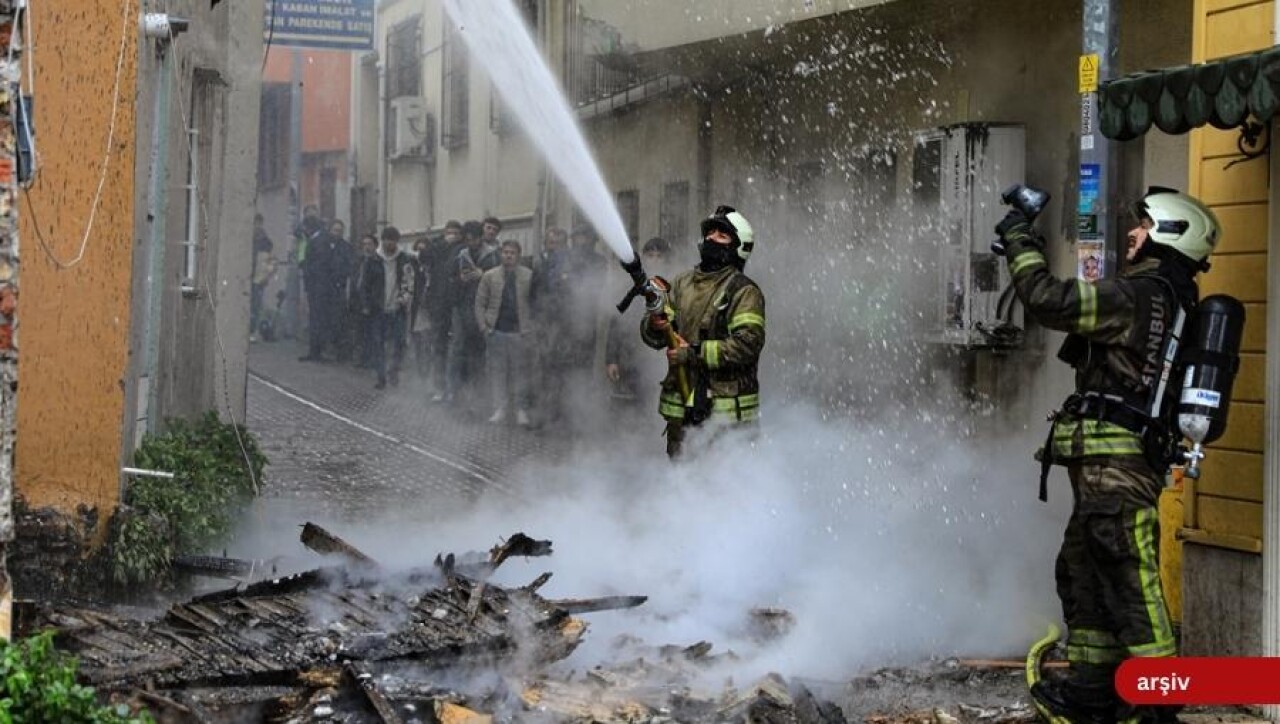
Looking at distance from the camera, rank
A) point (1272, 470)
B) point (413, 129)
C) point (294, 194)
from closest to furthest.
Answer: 1. point (1272, 470)
2. point (413, 129)
3. point (294, 194)

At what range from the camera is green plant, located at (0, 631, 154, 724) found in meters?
4.43

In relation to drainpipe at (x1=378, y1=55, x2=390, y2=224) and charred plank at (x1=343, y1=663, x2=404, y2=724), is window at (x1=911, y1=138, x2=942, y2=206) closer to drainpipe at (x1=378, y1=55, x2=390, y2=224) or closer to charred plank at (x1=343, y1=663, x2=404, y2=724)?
charred plank at (x1=343, y1=663, x2=404, y2=724)

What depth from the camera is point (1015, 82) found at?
1137cm

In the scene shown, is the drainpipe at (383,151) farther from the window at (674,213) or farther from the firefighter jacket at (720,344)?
the firefighter jacket at (720,344)

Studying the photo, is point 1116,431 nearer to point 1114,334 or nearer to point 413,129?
point 1114,334

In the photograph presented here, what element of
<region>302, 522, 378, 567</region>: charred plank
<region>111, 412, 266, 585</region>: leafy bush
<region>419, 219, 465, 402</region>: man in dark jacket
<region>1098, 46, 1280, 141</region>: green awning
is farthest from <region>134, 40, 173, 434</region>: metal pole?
<region>419, 219, 465, 402</region>: man in dark jacket

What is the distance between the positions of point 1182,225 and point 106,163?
15.7ft

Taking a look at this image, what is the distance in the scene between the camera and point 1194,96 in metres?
6.18

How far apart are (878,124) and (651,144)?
4.88m

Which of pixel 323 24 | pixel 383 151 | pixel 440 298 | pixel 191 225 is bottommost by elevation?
pixel 440 298

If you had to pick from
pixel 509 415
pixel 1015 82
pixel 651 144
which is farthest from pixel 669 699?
pixel 651 144

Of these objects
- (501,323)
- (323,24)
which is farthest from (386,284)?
(501,323)

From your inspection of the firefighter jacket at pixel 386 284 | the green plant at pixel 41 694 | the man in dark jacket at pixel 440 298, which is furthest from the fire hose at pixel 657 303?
the firefighter jacket at pixel 386 284

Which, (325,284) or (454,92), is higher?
(454,92)
